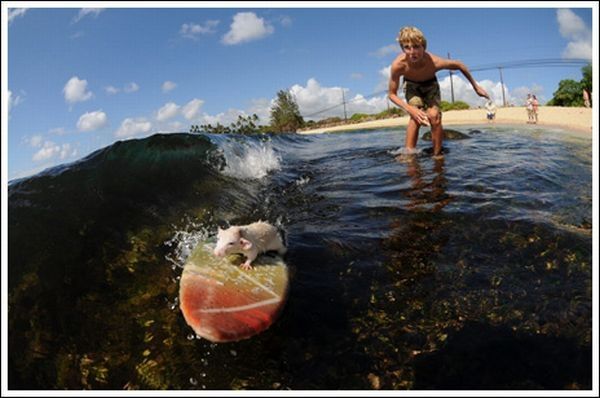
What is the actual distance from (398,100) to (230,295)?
7306 millimetres

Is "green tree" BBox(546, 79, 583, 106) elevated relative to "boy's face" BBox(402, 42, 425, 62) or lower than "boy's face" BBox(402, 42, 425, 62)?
elevated

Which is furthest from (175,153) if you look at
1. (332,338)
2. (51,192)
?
(332,338)

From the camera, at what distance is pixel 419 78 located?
9.70 meters

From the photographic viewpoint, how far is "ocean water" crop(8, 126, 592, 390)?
311cm

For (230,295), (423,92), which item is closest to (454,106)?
(423,92)

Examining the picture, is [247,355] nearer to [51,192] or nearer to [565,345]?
[565,345]

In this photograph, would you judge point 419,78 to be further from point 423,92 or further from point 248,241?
point 248,241

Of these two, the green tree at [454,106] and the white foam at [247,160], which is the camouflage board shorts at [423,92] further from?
the green tree at [454,106]

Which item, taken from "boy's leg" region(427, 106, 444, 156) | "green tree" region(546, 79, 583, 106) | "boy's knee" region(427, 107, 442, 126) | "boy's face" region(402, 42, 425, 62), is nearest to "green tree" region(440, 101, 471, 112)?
"green tree" region(546, 79, 583, 106)

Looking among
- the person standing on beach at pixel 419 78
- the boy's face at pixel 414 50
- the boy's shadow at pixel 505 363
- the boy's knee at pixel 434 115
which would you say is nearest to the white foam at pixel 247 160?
the person standing on beach at pixel 419 78

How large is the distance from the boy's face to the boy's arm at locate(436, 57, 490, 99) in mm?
627

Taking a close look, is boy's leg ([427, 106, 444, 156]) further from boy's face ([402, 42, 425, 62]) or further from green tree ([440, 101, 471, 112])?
green tree ([440, 101, 471, 112])

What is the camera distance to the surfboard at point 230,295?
10.7 feet

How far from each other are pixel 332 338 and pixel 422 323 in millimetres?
834
